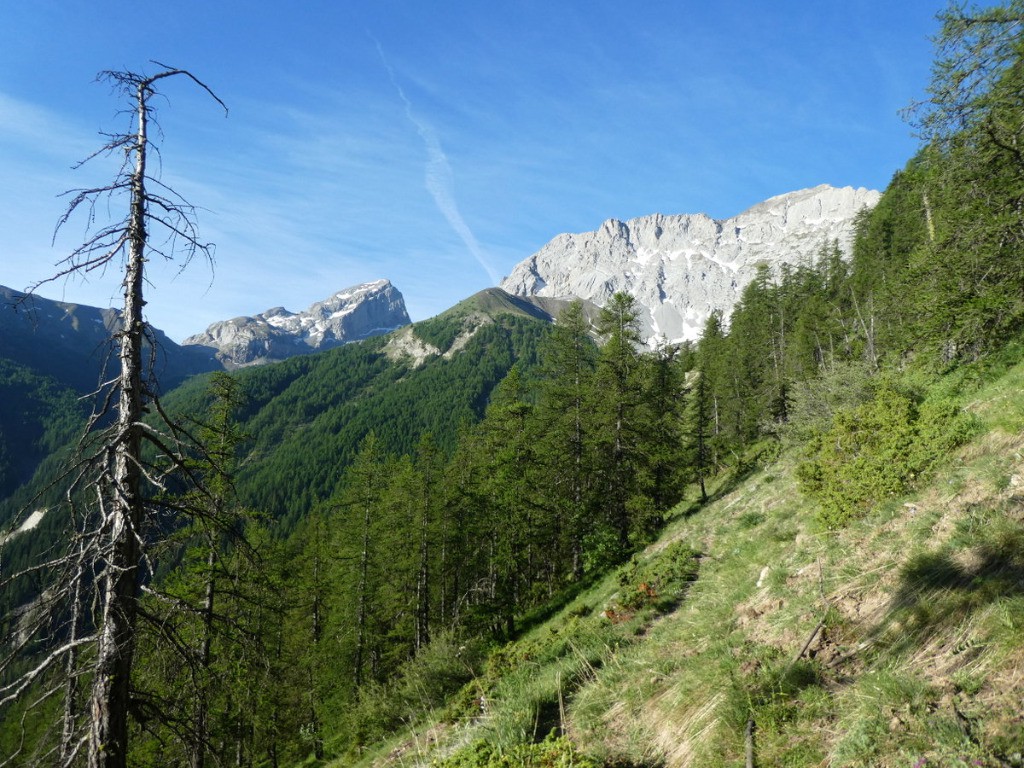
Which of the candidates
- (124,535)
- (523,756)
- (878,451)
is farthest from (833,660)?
(124,535)

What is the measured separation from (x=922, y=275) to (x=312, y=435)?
171 meters

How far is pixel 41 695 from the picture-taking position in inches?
220

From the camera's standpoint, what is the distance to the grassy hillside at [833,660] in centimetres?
418

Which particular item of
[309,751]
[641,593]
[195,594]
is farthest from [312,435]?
[641,593]

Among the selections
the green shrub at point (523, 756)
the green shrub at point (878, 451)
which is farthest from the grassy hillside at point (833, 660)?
the green shrub at point (878, 451)

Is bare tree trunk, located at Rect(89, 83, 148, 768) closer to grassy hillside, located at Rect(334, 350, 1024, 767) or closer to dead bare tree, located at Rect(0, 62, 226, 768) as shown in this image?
dead bare tree, located at Rect(0, 62, 226, 768)

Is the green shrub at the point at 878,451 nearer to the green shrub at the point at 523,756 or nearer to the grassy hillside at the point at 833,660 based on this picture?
the grassy hillside at the point at 833,660

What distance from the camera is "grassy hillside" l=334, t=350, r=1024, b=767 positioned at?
4.18 metres

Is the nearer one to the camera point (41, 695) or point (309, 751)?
point (41, 695)

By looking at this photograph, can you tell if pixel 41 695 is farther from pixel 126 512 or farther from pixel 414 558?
pixel 414 558

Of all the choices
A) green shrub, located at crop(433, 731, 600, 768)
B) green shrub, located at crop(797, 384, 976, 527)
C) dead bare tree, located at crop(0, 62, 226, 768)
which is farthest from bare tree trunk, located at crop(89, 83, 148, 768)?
green shrub, located at crop(797, 384, 976, 527)

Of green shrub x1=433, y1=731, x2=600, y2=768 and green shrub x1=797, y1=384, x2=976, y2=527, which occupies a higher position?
green shrub x1=797, y1=384, x2=976, y2=527

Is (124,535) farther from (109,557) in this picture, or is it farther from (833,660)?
(833,660)

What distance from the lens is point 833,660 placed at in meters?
5.52
